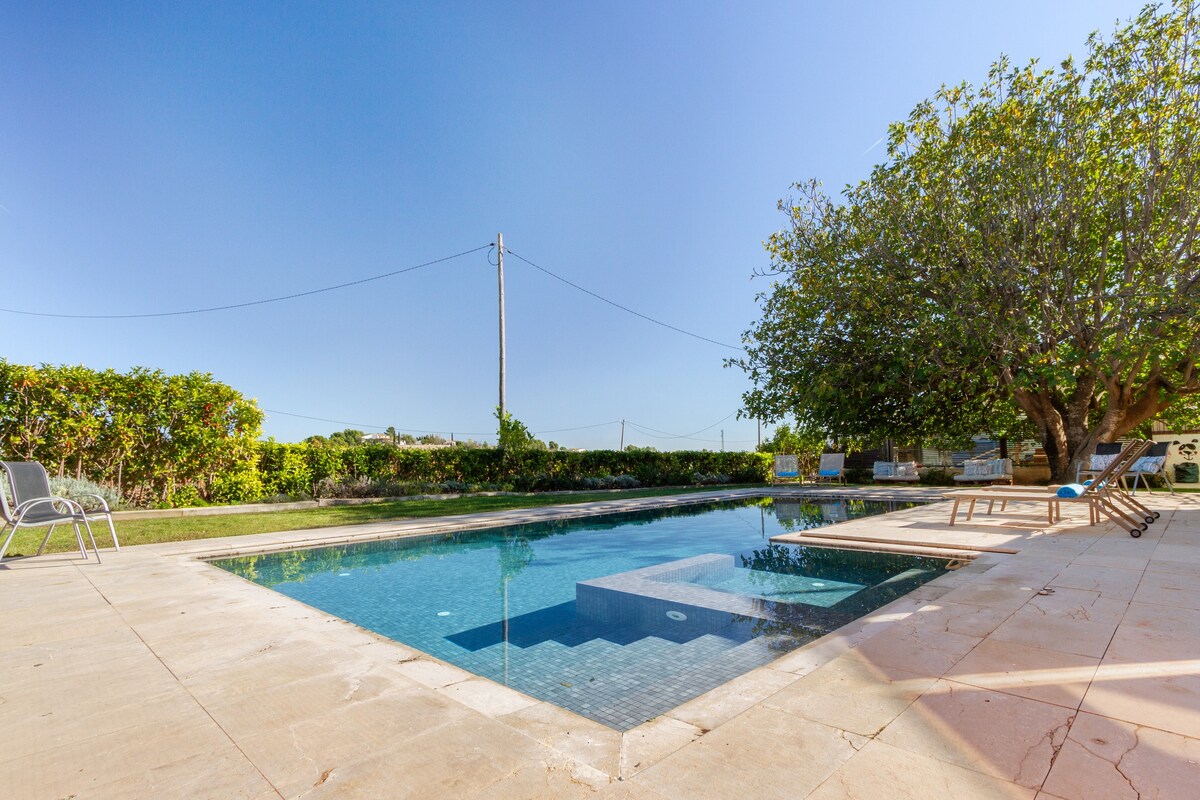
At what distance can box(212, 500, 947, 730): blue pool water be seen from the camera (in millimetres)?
3059

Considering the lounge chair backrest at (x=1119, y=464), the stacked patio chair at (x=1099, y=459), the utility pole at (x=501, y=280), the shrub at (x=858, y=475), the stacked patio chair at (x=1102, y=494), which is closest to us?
the lounge chair backrest at (x=1119, y=464)

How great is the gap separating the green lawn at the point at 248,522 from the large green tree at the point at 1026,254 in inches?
304

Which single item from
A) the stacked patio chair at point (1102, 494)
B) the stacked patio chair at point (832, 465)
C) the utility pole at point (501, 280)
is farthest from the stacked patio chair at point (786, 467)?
the stacked patio chair at point (1102, 494)

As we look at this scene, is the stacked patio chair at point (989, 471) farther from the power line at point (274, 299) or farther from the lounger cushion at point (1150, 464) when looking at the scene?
the power line at point (274, 299)

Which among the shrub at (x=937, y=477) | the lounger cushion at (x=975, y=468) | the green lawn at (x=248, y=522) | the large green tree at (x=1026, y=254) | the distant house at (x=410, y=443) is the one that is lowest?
the shrub at (x=937, y=477)

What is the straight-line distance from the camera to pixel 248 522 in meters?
8.08

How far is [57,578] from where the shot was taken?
14.4 feet

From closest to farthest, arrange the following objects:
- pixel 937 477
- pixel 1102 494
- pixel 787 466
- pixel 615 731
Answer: pixel 615 731 < pixel 1102 494 < pixel 937 477 < pixel 787 466

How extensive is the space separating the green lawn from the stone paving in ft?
11.2

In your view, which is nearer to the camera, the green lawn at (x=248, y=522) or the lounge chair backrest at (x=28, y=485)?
the lounge chair backrest at (x=28, y=485)

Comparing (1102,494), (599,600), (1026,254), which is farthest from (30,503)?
(1026,254)

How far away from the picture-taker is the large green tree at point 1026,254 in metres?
9.47

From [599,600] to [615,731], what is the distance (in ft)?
8.83

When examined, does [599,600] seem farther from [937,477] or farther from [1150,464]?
[937,477]
